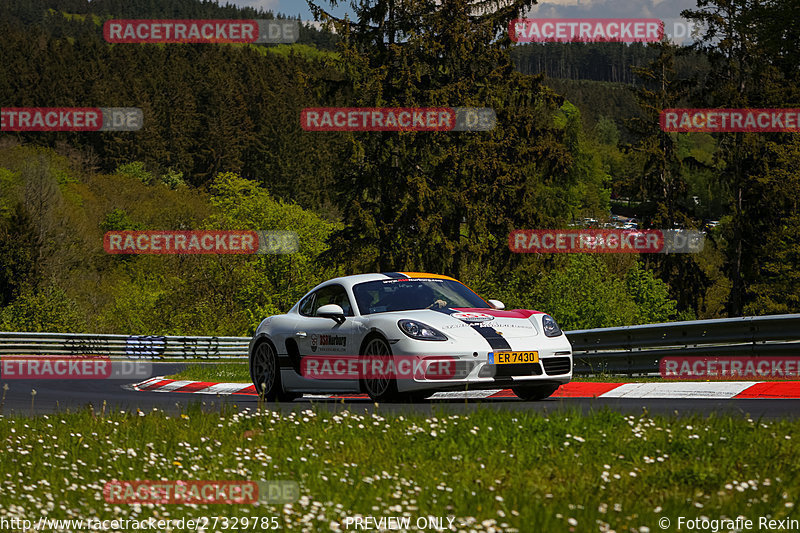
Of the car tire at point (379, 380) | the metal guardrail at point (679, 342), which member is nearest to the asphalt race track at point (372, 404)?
the car tire at point (379, 380)

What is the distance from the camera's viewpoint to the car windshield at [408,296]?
10.8m

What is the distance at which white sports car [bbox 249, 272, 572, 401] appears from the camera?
31.4 feet

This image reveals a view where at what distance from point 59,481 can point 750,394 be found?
712 centimetres

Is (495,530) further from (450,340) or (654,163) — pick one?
(654,163)

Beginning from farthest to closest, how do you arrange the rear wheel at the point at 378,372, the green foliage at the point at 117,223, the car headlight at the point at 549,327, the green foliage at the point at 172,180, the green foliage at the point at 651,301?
the green foliage at the point at 172,180 → the green foliage at the point at 117,223 → the green foliage at the point at 651,301 → the car headlight at the point at 549,327 → the rear wheel at the point at 378,372

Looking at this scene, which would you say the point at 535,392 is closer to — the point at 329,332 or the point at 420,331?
the point at 420,331

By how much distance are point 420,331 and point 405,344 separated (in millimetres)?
219

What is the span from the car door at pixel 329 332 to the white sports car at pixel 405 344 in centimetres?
1

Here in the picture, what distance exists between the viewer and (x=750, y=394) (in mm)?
10141

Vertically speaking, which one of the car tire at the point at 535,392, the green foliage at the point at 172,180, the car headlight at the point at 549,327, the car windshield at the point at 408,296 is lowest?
the car tire at the point at 535,392

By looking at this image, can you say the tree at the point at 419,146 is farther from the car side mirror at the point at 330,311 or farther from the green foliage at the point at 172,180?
the green foliage at the point at 172,180

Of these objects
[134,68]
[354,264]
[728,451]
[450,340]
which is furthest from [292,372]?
[134,68]

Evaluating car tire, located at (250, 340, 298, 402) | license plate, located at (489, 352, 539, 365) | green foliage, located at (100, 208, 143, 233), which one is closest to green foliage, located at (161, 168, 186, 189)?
green foliage, located at (100, 208, 143, 233)

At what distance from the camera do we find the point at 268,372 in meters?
12.0
